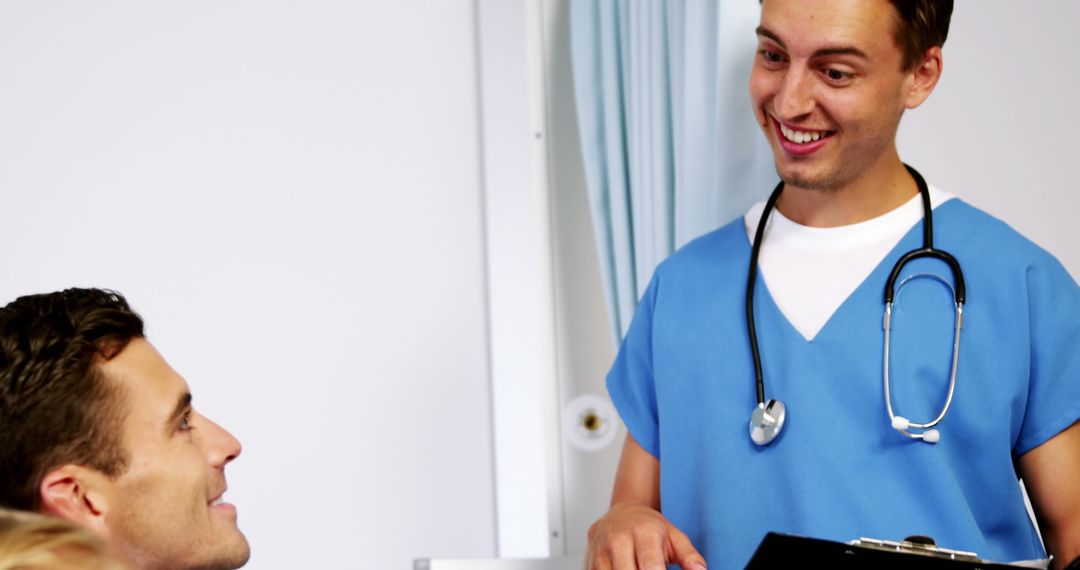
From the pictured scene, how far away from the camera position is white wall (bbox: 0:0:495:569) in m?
2.08

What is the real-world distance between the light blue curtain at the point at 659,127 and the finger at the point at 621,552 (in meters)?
0.58

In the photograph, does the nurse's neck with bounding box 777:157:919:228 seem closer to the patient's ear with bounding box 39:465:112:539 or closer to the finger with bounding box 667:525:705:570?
the finger with bounding box 667:525:705:570

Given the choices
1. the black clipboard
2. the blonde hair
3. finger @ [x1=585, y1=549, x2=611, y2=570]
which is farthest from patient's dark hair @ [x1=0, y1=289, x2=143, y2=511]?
the black clipboard

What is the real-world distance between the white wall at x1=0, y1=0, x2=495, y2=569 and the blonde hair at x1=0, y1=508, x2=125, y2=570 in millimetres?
1152

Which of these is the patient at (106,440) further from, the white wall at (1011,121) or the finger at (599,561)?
the white wall at (1011,121)

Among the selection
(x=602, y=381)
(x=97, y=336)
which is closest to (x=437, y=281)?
(x=602, y=381)

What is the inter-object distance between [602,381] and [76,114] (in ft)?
3.04

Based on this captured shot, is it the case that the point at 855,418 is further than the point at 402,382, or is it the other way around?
the point at 402,382

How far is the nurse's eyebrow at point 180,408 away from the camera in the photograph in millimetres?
1365

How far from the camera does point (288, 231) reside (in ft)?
6.96

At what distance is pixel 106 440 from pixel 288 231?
854mm

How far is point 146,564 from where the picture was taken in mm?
1310

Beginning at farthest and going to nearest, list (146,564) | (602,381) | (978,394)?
(602,381)
(978,394)
(146,564)

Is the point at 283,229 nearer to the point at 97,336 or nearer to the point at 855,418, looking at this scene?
the point at 97,336
